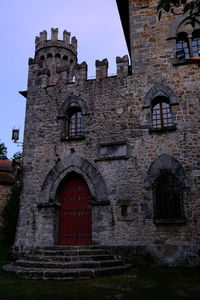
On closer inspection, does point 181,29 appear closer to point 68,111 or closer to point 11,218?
point 68,111

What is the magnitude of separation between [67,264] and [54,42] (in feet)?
73.5

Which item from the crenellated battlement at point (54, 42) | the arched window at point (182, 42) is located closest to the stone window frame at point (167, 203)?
the arched window at point (182, 42)

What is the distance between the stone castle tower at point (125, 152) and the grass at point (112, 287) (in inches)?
86.0

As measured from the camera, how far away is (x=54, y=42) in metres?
25.5

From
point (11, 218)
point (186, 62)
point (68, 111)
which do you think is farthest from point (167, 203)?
point (11, 218)

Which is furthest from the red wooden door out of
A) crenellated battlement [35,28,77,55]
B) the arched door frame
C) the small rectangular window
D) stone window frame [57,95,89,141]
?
crenellated battlement [35,28,77,55]

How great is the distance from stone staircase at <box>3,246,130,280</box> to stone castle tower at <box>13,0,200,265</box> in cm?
107

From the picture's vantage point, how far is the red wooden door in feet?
34.3

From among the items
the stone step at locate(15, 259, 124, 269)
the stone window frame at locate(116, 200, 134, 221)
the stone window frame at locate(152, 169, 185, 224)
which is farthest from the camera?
the stone window frame at locate(116, 200, 134, 221)

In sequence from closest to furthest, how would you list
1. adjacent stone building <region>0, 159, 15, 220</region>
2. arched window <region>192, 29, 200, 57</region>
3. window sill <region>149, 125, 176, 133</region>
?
window sill <region>149, 125, 176, 133</region> < arched window <region>192, 29, 200, 57</region> < adjacent stone building <region>0, 159, 15, 220</region>

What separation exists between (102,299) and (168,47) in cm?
928

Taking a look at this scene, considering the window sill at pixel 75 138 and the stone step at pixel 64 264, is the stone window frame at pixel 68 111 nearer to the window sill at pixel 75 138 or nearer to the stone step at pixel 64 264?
the window sill at pixel 75 138

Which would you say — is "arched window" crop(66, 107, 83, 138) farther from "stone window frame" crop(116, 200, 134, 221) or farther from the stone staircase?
the stone staircase

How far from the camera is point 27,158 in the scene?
11.5 meters
